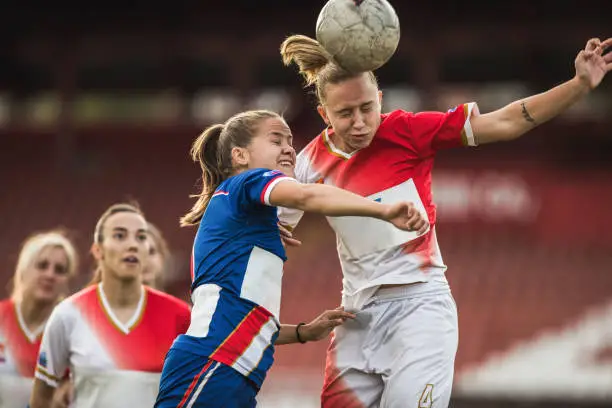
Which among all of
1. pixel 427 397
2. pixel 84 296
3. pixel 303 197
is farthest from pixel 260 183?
pixel 84 296

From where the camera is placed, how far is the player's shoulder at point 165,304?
5492mm

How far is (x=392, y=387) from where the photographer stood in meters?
4.39

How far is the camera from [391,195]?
14.8 ft

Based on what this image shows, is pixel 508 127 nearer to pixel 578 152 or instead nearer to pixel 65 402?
pixel 65 402

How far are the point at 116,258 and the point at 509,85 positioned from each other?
13.4m

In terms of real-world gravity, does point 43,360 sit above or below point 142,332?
below

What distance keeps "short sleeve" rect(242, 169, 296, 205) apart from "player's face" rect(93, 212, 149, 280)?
178 centimetres

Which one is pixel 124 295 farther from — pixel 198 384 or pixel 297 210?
pixel 198 384

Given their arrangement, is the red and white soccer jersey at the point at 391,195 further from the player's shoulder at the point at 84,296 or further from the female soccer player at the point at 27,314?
the female soccer player at the point at 27,314

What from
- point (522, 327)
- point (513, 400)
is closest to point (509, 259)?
point (522, 327)

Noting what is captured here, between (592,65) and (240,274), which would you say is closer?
(240,274)

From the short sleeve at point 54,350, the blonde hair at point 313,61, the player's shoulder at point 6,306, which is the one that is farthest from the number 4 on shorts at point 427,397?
the player's shoulder at point 6,306

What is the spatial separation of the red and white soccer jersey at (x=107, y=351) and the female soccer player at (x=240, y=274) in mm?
1408

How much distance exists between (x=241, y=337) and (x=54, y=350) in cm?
182
